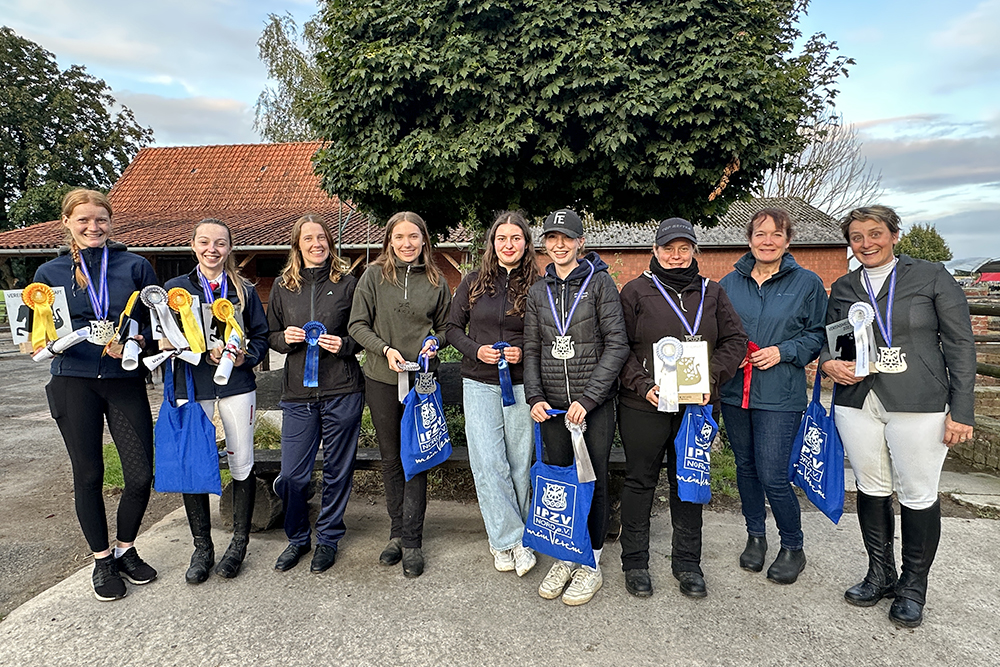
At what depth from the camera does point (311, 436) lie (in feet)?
11.1

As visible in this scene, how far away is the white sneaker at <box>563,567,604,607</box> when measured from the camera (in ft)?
9.57

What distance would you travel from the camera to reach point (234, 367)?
3189mm

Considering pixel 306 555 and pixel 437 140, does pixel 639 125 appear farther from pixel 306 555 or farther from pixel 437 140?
pixel 306 555

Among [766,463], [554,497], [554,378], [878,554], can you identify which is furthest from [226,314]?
[878,554]

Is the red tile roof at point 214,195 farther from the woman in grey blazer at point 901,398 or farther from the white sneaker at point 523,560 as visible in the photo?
the woman in grey blazer at point 901,398

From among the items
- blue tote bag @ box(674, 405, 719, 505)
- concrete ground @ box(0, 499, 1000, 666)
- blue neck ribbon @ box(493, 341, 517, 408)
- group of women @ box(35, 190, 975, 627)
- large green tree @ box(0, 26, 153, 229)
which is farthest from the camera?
large green tree @ box(0, 26, 153, 229)

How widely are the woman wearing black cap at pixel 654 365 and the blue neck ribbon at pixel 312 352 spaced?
167 centimetres

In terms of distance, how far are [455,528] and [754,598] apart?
6.08 feet

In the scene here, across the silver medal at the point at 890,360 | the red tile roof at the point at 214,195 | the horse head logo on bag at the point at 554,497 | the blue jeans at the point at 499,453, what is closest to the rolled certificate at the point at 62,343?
the blue jeans at the point at 499,453

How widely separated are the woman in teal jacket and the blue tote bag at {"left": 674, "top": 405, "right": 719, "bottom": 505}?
0.39 meters

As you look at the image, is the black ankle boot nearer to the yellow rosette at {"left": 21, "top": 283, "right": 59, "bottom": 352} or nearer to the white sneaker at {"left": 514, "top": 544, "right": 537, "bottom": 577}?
the white sneaker at {"left": 514, "top": 544, "right": 537, "bottom": 577}

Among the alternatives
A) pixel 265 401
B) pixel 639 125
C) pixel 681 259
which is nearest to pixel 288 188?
pixel 265 401

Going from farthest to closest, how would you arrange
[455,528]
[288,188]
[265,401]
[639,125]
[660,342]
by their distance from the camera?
[288,188] < [265,401] < [639,125] < [455,528] < [660,342]

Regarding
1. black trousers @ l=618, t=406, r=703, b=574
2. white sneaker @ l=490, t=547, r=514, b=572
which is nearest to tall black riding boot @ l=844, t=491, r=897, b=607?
black trousers @ l=618, t=406, r=703, b=574
